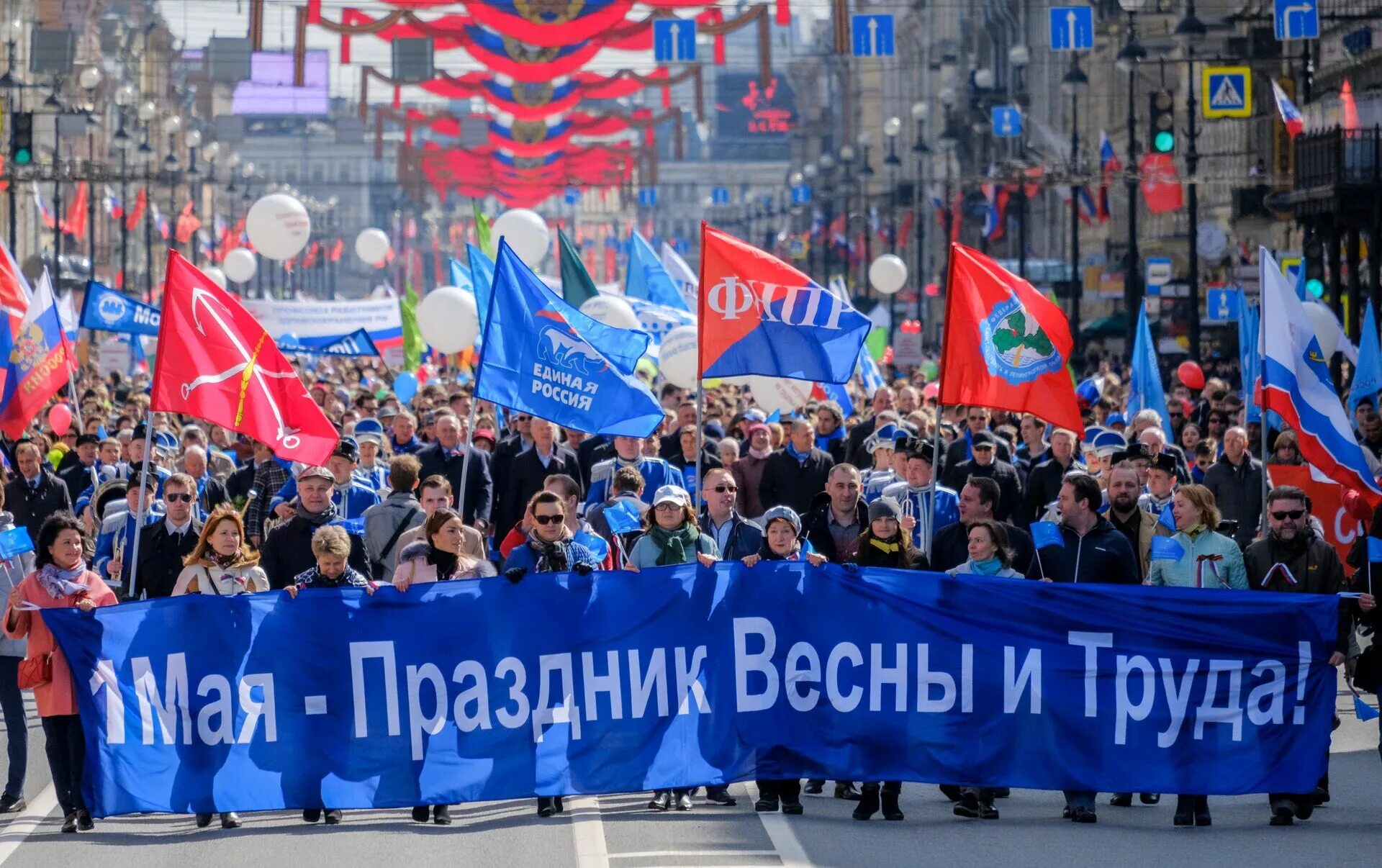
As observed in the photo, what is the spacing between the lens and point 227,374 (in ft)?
34.9

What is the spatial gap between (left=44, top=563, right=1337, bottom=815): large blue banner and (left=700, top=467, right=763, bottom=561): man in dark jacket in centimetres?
127

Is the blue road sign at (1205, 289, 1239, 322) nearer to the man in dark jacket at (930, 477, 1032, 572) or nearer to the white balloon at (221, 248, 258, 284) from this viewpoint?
the man in dark jacket at (930, 477, 1032, 572)

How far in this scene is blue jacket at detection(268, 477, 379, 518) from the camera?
44.2 ft

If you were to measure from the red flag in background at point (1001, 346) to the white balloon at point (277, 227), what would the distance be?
2306cm

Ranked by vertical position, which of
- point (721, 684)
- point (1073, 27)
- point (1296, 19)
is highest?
point (1073, 27)

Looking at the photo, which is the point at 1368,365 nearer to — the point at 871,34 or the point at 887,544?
the point at 887,544

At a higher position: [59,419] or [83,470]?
[59,419]

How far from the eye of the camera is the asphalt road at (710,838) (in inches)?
343

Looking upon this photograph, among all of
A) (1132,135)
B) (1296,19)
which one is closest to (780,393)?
(1296,19)

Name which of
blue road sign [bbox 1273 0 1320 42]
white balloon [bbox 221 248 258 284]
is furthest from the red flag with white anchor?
white balloon [bbox 221 248 258 284]

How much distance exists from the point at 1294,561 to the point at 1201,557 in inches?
15.6

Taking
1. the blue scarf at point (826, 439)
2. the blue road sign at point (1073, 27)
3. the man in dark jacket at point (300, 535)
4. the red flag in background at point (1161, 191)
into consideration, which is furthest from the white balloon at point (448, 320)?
the red flag in background at point (1161, 191)

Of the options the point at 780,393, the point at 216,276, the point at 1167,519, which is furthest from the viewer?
the point at 216,276

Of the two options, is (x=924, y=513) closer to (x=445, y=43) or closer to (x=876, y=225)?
(x=445, y=43)
